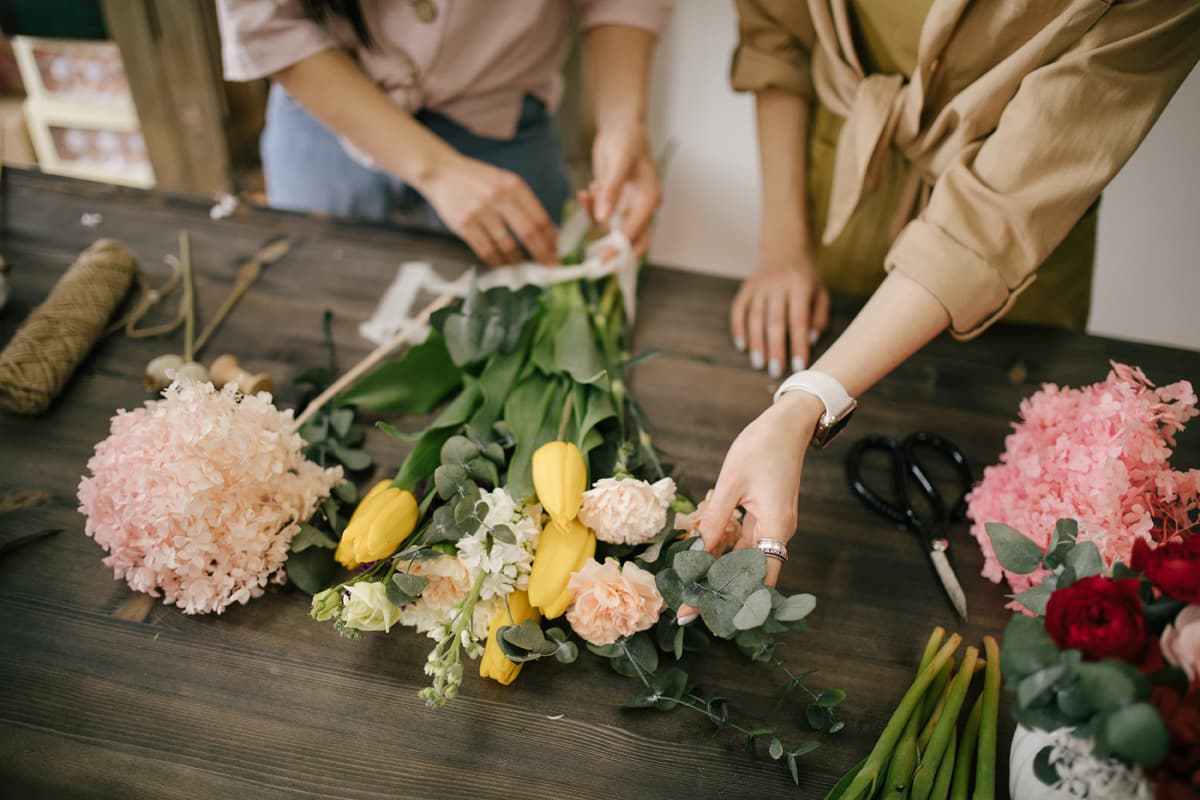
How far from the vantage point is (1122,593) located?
48 centimetres

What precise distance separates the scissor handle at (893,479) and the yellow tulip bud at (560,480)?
0.35 m

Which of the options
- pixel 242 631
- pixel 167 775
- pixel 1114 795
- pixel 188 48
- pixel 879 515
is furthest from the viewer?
pixel 188 48

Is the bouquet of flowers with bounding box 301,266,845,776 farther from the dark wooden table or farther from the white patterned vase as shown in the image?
the white patterned vase

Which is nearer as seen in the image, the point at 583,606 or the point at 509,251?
→ the point at 583,606

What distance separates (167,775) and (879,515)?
2.43ft

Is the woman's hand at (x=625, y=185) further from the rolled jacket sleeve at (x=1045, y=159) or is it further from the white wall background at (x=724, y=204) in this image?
the white wall background at (x=724, y=204)

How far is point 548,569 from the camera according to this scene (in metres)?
0.67

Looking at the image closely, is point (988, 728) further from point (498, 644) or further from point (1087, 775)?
point (498, 644)

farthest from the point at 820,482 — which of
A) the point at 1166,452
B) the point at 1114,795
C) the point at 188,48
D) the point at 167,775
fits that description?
the point at 188,48

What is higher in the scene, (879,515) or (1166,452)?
(1166,452)

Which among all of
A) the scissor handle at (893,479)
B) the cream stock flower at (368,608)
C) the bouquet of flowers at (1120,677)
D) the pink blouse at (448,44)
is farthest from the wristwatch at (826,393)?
the pink blouse at (448,44)

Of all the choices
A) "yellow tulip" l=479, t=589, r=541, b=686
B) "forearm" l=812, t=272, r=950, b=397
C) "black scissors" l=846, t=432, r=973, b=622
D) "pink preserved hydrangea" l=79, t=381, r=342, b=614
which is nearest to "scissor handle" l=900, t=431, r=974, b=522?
"black scissors" l=846, t=432, r=973, b=622

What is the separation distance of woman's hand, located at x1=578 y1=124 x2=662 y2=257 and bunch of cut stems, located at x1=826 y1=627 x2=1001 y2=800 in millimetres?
686

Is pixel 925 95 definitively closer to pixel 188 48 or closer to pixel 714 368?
pixel 714 368
